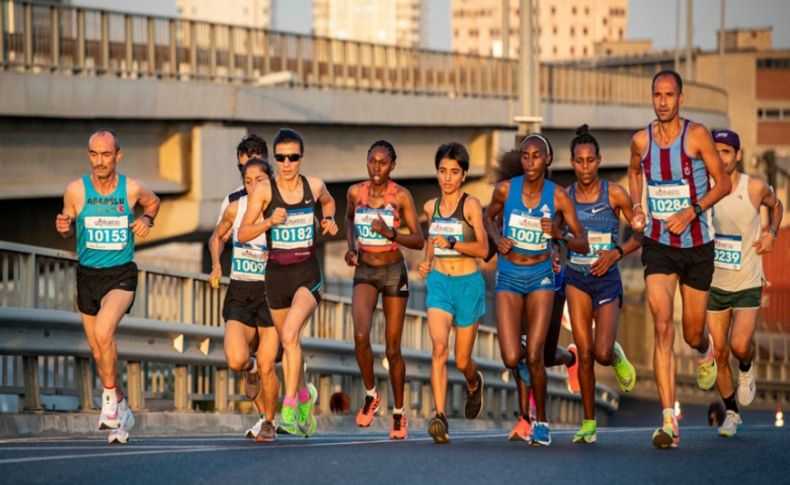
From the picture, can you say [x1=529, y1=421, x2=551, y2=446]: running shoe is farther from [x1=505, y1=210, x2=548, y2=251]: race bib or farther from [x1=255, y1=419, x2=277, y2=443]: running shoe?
[x1=255, y1=419, x2=277, y2=443]: running shoe

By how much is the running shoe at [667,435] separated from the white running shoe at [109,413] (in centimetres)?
355

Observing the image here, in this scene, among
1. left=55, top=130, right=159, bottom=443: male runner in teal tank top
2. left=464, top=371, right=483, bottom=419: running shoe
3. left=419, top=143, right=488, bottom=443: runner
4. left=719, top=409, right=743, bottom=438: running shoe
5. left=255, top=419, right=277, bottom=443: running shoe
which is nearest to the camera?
left=55, top=130, right=159, bottom=443: male runner in teal tank top

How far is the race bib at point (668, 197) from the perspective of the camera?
12.9m

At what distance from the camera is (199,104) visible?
29.9m

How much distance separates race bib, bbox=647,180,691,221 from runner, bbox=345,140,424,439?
6.31 feet

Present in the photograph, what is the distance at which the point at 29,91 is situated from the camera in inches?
1021

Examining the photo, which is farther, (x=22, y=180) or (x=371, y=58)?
(x=371, y=58)

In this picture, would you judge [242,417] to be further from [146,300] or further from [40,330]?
[40,330]

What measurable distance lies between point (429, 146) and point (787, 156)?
91814 millimetres

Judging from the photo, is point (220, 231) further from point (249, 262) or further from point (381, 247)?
point (381, 247)

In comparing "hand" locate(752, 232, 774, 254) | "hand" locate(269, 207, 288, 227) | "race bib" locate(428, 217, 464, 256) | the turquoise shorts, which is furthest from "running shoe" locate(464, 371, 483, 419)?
"hand" locate(269, 207, 288, 227)

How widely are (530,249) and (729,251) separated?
6.96 ft

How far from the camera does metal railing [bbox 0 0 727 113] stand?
26.9 metres

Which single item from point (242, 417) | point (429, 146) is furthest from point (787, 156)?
point (242, 417)
